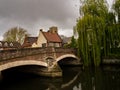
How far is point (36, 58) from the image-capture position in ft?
68.2

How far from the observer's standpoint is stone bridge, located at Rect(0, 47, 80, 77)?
1685 cm

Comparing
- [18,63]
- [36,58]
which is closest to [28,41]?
[36,58]

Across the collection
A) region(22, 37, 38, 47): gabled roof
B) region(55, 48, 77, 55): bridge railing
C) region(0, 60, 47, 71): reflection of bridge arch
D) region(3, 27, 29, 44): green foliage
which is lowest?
region(0, 60, 47, 71): reflection of bridge arch

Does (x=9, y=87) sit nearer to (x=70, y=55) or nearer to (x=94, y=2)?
(x=70, y=55)

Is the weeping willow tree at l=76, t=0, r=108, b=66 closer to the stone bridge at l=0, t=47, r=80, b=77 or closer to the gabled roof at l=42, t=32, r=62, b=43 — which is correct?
the stone bridge at l=0, t=47, r=80, b=77

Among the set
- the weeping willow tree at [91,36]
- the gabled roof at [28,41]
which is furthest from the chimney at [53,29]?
the weeping willow tree at [91,36]

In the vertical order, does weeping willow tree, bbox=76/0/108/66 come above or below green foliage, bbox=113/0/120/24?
below

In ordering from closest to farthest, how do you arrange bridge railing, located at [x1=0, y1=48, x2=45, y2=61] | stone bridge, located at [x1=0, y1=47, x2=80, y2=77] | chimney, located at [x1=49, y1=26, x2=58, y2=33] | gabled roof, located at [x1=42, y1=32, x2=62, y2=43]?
bridge railing, located at [x1=0, y1=48, x2=45, y2=61], stone bridge, located at [x1=0, y1=47, x2=80, y2=77], gabled roof, located at [x1=42, y1=32, x2=62, y2=43], chimney, located at [x1=49, y1=26, x2=58, y2=33]

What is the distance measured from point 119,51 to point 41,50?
12.5 meters

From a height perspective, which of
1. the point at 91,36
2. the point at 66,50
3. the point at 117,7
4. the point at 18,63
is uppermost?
the point at 117,7

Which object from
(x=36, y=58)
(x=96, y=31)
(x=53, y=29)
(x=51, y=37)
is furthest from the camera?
(x=53, y=29)

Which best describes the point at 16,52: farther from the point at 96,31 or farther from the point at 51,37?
the point at 51,37

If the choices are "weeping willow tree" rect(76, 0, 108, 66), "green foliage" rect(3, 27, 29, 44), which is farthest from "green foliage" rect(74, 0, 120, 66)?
"green foliage" rect(3, 27, 29, 44)

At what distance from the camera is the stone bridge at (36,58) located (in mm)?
16850
